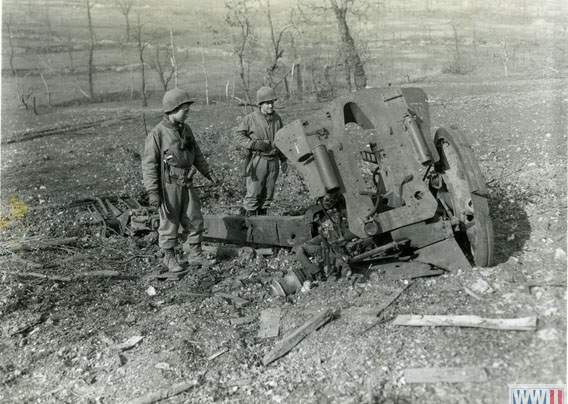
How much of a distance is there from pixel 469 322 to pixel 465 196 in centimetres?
127

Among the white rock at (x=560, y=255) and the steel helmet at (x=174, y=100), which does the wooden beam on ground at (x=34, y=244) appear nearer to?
the steel helmet at (x=174, y=100)

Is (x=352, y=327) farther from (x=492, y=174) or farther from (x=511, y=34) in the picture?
(x=511, y=34)

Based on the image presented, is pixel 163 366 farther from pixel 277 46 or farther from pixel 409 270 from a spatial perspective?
pixel 277 46

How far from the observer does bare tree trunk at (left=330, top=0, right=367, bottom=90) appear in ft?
60.7

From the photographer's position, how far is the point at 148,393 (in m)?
3.87

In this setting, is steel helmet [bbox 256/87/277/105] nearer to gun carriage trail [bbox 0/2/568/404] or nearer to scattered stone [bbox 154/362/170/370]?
gun carriage trail [bbox 0/2/568/404]

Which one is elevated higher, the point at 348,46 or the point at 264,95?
the point at 348,46

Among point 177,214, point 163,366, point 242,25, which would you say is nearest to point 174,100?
point 177,214

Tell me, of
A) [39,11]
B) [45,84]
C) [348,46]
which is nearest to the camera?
[348,46]

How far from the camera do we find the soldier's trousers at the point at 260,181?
22.2 ft

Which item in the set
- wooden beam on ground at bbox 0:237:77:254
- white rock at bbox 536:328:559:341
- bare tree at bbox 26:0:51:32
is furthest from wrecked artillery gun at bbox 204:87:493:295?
bare tree at bbox 26:0:51:32

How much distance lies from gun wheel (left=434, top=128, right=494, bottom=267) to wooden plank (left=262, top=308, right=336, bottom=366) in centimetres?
130

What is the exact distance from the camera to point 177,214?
5789mm

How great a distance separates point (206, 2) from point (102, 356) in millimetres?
28030
